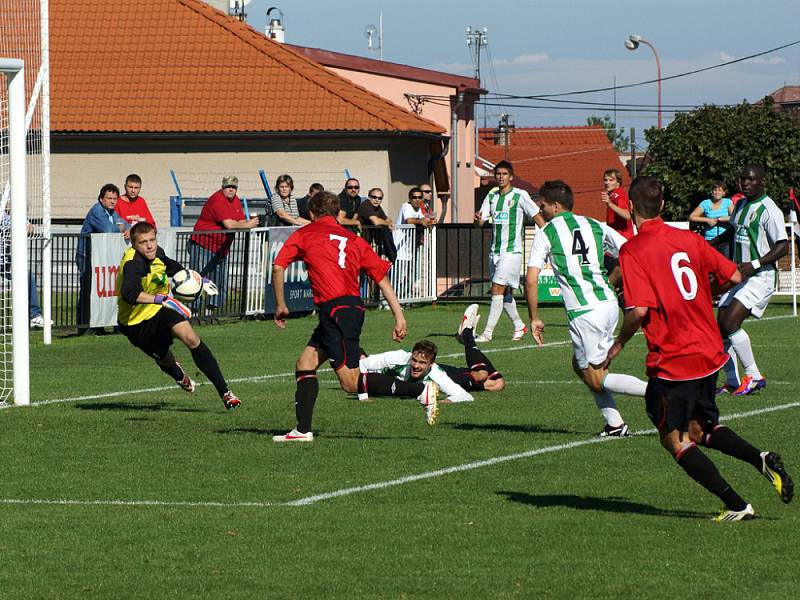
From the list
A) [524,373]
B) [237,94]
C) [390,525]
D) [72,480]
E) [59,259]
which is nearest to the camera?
[390,525]

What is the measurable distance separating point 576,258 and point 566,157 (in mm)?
97441

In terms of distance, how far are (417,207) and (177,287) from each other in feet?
47.2

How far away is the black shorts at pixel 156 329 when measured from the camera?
12.7 m

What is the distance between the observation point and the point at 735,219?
Answer: 13.6m

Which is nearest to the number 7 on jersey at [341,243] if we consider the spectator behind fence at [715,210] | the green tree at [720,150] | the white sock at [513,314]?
the white sock at [513,314]

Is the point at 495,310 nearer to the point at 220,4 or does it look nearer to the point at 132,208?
the point at 132,208

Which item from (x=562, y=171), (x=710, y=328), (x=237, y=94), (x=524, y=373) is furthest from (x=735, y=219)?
(x=562, y=171)

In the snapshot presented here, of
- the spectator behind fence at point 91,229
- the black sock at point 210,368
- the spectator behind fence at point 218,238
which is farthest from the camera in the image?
the spectator behind fence at point 218,238

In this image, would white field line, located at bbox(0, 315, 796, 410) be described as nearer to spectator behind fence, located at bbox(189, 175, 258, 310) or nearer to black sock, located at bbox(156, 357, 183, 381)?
black sock, located at bbox(156, 357, 183, 381)

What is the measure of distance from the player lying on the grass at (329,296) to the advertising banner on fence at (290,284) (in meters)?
12.7

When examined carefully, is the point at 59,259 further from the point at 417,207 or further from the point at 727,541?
the point at 727,541

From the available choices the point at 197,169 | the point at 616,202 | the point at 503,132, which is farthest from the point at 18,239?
the point at 503,132

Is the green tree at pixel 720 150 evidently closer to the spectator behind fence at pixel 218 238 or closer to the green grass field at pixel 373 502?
the spectator behind fence at pixel 218 238

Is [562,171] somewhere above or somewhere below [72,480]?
above
